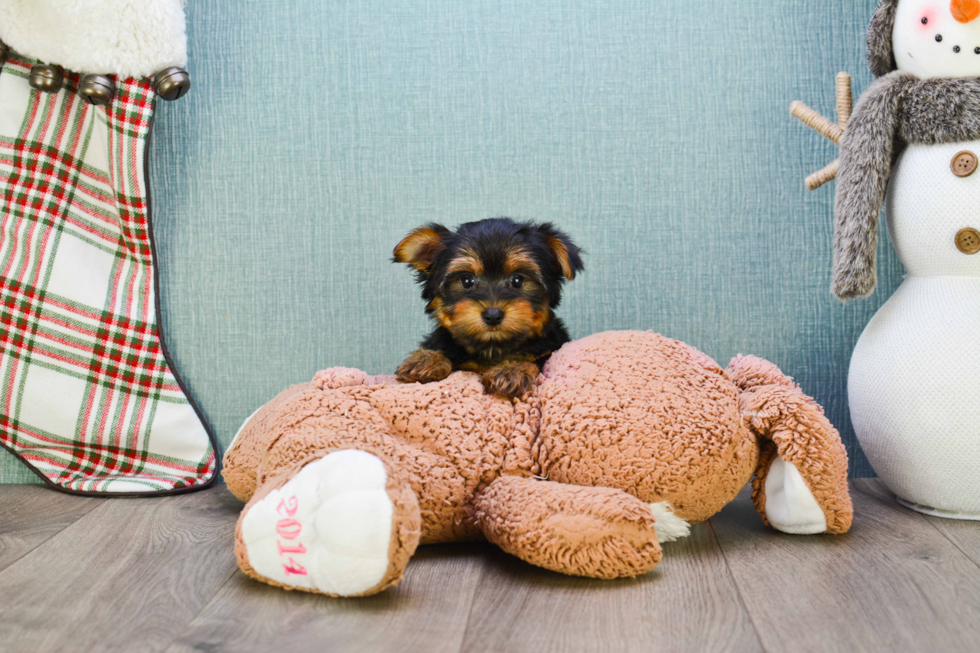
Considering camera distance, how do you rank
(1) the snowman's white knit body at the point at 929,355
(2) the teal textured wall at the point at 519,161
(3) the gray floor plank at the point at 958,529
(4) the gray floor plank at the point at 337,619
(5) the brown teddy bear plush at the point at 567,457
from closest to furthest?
(4) the gray floor plank at the point at 337,619, (5) the brown teddy bear plush at the point at 567,457, (3) the gray floor plank at the point at 958,529, (1) the snowman's white knit body at the point at 929,355, (2) the teal textured wall at the point at 519,161

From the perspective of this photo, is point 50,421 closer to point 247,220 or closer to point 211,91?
point 247,220

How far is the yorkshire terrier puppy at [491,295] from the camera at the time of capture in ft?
5.55

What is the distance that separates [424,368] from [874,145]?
1113 millimetres

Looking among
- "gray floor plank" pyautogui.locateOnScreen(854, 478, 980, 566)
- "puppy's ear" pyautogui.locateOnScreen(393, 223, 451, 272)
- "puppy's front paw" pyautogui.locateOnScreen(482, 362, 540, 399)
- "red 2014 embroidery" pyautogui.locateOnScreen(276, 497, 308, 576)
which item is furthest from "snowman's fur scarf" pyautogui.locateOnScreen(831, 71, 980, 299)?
"red 2014 embroidery" pyautogui.locateOnScreen(276, 497, 308, 576)

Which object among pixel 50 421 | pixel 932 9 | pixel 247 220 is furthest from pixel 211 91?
pixel 932 9

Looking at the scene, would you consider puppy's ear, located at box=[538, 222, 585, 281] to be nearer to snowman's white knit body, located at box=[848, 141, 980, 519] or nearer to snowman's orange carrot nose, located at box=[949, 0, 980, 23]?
snowman's white knit body, located at box=[848, 141, 980, 519]

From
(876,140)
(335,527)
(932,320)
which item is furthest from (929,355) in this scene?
(335,527)

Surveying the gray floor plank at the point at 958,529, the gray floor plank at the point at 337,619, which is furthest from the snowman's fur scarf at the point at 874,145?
the gray floor plank at the point at 337,619

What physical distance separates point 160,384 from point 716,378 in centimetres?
145

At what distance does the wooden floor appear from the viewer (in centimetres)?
118

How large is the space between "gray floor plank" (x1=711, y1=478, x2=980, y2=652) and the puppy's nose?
65 centimetres

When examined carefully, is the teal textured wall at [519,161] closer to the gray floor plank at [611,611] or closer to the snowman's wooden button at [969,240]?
the snowman's wooden button at [969,240]

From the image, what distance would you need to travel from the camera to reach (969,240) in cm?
173

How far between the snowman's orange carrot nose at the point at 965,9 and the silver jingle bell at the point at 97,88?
1.95 m
